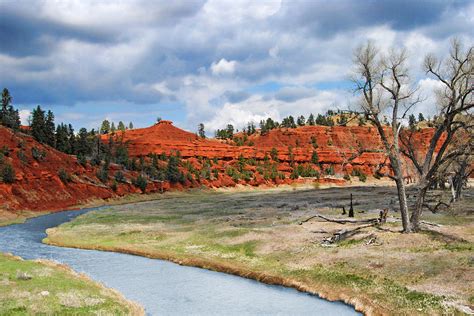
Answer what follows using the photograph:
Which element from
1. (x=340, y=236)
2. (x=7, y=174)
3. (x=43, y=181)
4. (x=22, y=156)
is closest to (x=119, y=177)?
(x=43, y=181)

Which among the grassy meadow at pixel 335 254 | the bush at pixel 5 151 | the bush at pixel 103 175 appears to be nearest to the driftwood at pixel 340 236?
the grassy meadow at pixel 335 254

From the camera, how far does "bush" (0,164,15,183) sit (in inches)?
4021

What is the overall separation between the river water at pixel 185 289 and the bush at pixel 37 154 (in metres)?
80.2

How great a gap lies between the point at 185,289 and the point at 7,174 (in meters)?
84.6

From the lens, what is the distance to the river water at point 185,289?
28.3m

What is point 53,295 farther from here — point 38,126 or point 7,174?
point 38,126

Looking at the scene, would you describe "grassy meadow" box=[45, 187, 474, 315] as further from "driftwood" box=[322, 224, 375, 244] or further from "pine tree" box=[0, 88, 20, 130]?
"pine tree" box=[0, 88, 20, 130]

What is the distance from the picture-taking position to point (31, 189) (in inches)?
4225

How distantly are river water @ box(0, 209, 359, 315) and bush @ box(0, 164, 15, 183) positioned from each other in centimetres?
5849

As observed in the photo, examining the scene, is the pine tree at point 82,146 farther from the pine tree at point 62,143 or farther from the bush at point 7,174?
the bush at point 7,174

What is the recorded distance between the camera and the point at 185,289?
33.6 metres

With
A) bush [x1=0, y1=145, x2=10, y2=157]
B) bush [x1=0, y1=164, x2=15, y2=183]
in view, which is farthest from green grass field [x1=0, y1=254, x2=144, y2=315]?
bush [x1=0, y1=145, x2=10, y2=157]

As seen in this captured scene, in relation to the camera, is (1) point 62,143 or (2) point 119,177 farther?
(1) point 62,143

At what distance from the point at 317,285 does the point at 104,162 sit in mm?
134510
